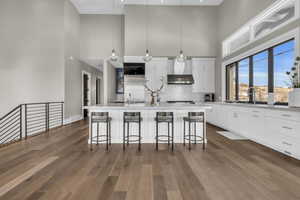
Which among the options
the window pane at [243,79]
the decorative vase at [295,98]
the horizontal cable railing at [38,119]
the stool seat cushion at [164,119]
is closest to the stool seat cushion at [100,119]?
the stool seat cushion at [164,119]

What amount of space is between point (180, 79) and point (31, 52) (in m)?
5.34

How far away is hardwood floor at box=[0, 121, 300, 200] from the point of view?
2.06m

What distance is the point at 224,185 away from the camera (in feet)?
7.38

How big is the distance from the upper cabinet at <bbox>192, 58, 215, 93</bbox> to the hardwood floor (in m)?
3.76

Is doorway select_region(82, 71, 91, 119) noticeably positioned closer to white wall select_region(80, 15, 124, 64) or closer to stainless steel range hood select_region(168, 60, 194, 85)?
white wall select_region(80, 15, 124, 64)

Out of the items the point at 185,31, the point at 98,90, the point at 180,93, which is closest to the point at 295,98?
the point at 180,93

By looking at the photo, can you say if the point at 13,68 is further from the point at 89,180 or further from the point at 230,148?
the point at 230,148

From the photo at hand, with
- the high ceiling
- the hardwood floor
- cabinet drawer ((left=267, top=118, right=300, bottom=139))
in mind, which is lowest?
the hardwood floor

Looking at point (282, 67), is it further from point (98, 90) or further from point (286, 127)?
point (98, 90)

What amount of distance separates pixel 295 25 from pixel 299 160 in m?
2.59

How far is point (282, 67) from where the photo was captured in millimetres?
4094

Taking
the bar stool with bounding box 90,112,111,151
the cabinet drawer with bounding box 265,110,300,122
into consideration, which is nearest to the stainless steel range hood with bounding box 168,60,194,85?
the cabinet drawer with bounding box 265,110,300,122

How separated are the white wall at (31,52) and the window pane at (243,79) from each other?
628 centimetres

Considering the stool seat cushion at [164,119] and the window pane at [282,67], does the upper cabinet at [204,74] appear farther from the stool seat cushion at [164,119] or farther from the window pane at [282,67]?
the stool seat cushion at [164,119]
